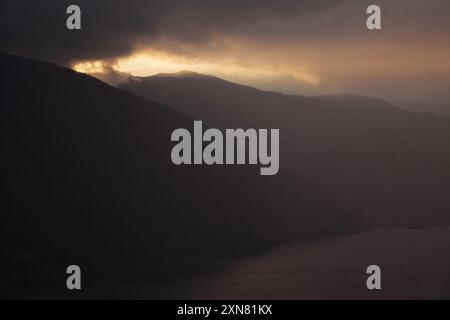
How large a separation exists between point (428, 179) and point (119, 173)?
40.4 m

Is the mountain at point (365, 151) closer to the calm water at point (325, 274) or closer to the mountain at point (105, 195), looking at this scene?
the mountain at point (105, 195)

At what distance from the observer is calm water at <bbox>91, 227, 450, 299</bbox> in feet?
131

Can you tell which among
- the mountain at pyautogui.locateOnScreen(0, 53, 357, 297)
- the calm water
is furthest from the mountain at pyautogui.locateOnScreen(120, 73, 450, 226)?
the calm water

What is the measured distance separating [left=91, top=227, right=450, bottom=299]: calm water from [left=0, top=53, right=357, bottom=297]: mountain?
4.06 meters

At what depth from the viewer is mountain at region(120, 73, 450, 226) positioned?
3076 inches

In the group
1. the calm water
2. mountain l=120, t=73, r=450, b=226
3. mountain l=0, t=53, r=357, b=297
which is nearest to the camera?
the calm water

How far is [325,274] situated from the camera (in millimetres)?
47312

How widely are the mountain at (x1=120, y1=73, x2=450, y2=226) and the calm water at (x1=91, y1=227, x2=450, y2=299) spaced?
11422mm

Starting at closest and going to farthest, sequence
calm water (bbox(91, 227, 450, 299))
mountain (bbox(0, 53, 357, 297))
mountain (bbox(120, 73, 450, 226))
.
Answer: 1. calm water (bbox(91, 227, 450, 299))
2. mountain (bbox(0, 53, 357, 297))
3. mountain (bbox(120, 73, 450, 226))

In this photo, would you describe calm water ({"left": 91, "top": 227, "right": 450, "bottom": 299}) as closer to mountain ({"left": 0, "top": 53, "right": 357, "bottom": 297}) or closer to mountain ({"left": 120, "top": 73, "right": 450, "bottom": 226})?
mountain ({"left": 0, "top": 53, "right": 357, "bottom": 297})

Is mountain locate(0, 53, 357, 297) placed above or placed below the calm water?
above

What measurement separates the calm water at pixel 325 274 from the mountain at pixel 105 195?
160 inches

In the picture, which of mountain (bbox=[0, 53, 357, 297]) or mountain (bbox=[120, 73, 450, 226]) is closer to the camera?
mountain (bbox=[0, 53, 357, 297])

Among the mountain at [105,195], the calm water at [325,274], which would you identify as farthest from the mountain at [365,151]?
the calm water at [325,274]
